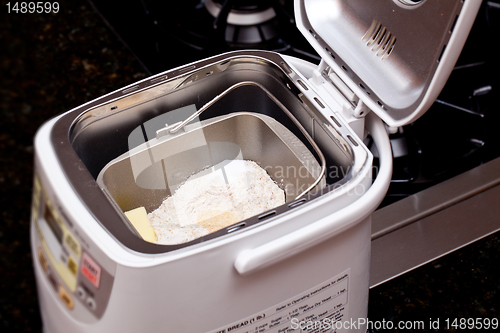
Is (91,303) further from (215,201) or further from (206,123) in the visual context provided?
(206,123)

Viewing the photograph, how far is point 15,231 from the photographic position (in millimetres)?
1277

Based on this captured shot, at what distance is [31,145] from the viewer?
147cm

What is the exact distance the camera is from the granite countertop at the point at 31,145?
1.09 metres

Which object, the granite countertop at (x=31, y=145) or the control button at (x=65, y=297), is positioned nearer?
the control button at (x=65, y=297)

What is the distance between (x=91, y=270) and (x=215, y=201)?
20 cm

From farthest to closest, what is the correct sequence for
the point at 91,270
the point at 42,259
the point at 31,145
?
the point at 31,145, the point at 42,259, the point at 91,270

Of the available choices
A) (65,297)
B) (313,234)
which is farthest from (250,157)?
(65,297)

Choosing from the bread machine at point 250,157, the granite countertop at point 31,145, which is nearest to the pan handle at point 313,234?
the bread machine at point 250,157

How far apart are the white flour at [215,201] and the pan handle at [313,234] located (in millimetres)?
109

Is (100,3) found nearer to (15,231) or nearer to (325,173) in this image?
(15,231)

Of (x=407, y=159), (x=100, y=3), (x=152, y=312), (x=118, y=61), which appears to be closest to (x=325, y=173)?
(x=152, y=312)

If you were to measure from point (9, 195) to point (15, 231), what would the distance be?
0.12 metres

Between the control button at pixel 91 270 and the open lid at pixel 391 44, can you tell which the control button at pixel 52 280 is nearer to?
the control button at pixel 91 270

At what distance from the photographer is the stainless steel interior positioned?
0.69 metres
